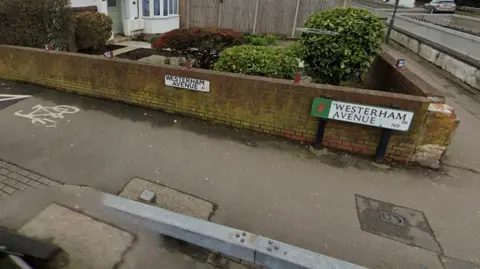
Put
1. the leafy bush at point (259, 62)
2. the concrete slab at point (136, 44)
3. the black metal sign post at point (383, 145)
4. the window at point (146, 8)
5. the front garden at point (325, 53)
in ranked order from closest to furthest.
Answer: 1. the black metal sign post at point (383, 145)
2. the front garden at point (325, 53)
3. the leafy bush at point (259, 62)
4. the concrete slab at point (136, 44)
5. the window at point (146, 8)

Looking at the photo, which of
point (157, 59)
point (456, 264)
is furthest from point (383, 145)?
point (157, 59)

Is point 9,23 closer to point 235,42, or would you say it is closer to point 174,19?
point 235,42

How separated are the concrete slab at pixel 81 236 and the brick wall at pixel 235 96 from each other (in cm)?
302

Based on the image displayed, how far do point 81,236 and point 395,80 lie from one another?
6081 millimetres

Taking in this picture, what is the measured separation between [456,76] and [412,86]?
7.08 m

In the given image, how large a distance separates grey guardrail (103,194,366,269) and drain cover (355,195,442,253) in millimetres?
1338

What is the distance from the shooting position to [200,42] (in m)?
7.42

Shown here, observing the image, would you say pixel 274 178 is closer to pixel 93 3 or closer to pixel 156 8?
pixel 93 3

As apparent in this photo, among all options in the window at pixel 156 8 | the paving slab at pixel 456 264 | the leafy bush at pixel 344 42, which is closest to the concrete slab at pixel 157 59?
the leafy bush at pixel 344 42

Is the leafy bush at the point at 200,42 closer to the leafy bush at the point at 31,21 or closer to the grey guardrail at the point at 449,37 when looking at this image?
the leafy bush at the point at 31,21

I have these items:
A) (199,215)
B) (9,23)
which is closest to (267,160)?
(199,215)

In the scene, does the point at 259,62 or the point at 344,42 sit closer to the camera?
the point at 344,42

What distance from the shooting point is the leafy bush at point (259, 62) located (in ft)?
18.7

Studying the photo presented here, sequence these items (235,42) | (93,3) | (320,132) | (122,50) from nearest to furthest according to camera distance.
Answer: (320,132)
(235,42)
(122,50)
(93,3)
